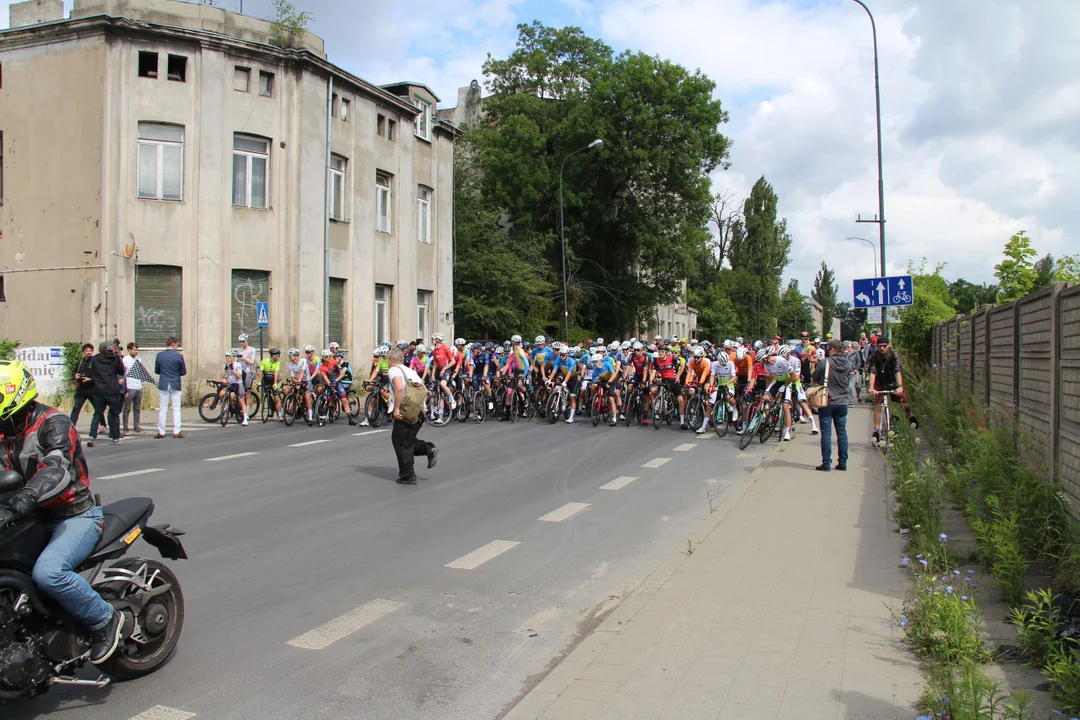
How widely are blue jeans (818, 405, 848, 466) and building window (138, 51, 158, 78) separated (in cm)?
1932

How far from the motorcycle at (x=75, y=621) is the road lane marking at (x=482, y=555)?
2.41 meters

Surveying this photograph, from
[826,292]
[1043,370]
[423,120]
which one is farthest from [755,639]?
[826,292]

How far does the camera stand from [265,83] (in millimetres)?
24969

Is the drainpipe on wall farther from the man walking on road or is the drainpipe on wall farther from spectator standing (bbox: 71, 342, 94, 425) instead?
the man walking on road

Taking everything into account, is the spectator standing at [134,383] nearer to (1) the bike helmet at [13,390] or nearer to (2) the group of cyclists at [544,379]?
(2) the group of cyclists at [544,379]

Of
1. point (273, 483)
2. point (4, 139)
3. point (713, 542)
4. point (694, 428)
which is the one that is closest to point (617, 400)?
point (694, 428)

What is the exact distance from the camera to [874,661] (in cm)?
463

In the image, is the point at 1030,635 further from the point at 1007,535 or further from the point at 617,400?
the point at 617,400

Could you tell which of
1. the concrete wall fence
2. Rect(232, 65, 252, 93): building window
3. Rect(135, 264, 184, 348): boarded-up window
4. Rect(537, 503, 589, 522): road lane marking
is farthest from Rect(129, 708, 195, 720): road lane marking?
Rect(232, 65, 252, 93): building window

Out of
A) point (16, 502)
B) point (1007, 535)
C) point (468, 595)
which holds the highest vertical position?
point (16, 502)

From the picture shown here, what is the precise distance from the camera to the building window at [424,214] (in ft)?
106

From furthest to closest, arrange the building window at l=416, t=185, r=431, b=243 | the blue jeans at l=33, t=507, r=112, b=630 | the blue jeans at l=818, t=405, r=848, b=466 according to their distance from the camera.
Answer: the building window at l=416, t=185, r=431, b=243, the blue jeans at l=818, t=405, r=848, b=466, the blue jeans at l=33, t=507, r=112, b=630

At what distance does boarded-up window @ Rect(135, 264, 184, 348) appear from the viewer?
22.7 m

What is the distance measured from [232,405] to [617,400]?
26.6ft
